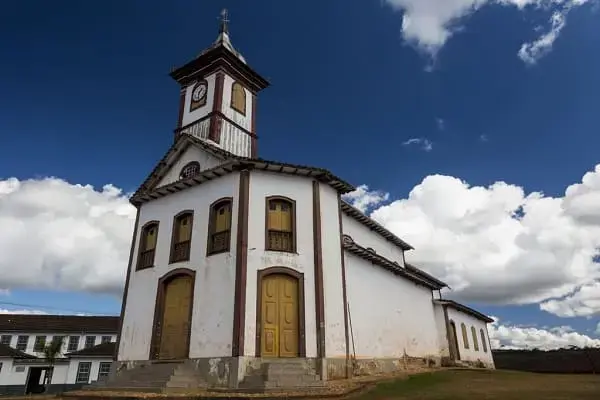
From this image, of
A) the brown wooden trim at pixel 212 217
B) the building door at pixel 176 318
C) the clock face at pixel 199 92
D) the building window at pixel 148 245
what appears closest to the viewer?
the building door at pixel 176 318

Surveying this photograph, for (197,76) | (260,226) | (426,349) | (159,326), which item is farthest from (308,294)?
(197,76)

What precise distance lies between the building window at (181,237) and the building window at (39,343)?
3626cm

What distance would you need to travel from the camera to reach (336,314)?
1438 centimetres

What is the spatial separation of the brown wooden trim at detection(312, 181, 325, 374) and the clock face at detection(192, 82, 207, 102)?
989 centimetres

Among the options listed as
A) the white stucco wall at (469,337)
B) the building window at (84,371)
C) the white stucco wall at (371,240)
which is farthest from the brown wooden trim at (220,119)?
the building window at (84,371)

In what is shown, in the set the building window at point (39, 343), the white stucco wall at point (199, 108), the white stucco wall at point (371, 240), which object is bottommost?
the building window at point (39, 343)

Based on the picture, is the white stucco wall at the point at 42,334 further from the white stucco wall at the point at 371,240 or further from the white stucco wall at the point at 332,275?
the white stucco wall at the point at 332,275

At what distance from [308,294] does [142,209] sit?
892 centimetres

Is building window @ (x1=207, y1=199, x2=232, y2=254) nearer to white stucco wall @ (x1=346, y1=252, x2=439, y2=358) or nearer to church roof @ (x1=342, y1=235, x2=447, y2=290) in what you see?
church roof @ (x1=342, y1=235, x2=447, y2=290)

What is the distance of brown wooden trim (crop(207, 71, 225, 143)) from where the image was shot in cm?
2039

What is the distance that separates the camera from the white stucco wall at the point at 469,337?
2575cm

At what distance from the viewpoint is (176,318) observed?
14898mm

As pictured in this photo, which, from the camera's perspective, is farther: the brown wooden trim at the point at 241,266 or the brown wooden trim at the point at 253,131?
the brown wooden trim at the point at 253,131

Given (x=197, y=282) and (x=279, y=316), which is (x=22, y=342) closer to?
(x=197, y=282)
